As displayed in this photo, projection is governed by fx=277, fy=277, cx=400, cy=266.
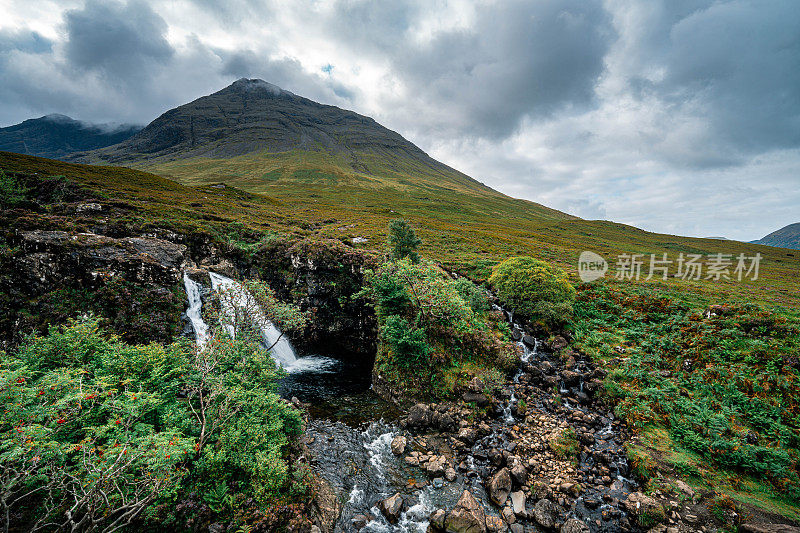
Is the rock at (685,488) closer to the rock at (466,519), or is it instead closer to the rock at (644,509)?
the rock at (644,509)

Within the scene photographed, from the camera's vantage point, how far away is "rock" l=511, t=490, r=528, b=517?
44.0ft

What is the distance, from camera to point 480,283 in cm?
4022

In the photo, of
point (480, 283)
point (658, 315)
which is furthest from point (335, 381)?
point (658, 315)

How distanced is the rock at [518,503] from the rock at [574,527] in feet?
5.32

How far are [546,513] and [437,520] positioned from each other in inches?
206

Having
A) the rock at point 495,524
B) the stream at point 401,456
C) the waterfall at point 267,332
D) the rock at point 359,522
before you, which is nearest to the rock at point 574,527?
the stream at point 401,456

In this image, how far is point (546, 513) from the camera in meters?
13.2

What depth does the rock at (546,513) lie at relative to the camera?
506 inches

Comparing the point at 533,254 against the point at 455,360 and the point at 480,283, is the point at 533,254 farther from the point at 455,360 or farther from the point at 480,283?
the point at 455,360

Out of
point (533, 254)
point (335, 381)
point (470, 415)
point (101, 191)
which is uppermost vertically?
point (101, 191)

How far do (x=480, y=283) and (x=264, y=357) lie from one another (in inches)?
1208

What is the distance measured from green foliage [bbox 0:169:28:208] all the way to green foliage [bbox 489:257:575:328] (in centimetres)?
6069

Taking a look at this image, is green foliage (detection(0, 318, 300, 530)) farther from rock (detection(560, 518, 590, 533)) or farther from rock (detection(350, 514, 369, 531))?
rock (detection(560, 518, 590, 533))

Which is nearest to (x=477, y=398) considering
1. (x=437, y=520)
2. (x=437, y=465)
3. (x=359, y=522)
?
(x=437, y=465)
